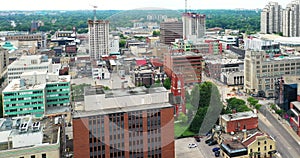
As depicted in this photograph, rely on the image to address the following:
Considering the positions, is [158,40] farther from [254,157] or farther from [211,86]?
[254,157]

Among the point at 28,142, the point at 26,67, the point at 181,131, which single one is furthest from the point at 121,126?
the point at 26,67

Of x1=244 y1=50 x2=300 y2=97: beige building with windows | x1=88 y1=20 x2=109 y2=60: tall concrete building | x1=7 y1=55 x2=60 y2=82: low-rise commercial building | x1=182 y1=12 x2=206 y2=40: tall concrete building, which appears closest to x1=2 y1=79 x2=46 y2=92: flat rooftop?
x1=7 y1=55 x2=60 y2=82: low-rise commercial building

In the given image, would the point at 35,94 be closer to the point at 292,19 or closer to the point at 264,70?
the point at 264,70

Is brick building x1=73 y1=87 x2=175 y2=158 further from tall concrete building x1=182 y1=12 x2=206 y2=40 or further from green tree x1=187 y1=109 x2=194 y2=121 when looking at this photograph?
tall concrete building x1=182 y1=12 x2=206 y2=40

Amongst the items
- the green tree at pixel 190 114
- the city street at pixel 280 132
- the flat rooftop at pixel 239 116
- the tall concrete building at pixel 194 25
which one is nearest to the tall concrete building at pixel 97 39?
the tall concrete building at pixel 194 25

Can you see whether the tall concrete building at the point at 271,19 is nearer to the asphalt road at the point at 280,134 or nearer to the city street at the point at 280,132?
the city street at the point at 280,132

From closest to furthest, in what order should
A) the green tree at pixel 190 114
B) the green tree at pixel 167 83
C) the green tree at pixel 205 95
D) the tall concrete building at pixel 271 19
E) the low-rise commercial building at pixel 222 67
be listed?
1. the green tree at pixel 190 114
2. the green tree at pixel 205 95
3. the green tree at pixel 167 83
4. the low-rise commercial building at pixel 222 67
5. the tall concrete building at pixel 271 19

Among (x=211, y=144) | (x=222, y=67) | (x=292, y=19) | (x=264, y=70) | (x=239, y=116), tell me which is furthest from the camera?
(x=292, y=19)
